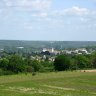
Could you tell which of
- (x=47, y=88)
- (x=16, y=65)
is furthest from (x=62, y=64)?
(x=47, y=88)

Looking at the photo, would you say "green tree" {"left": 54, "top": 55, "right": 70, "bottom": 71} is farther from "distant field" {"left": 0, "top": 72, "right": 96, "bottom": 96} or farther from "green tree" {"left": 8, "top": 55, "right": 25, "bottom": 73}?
"distant field" {"left": 0, "top": 72, "right": 96, "bottom": 96}

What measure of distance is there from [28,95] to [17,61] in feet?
238

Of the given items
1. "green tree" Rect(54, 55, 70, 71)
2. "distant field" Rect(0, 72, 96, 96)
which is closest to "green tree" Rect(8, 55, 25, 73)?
"green tree" Rect(54, 55, 70, 71)

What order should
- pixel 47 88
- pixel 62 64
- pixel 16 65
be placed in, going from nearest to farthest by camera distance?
pixel 47 88 < pixel 16 65 < pixel 62 64

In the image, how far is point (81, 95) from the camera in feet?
123

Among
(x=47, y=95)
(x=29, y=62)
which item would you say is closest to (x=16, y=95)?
(x=47, y=95)

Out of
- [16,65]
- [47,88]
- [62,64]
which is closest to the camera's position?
[47,88]

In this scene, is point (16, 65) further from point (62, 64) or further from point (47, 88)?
point (47, 88)

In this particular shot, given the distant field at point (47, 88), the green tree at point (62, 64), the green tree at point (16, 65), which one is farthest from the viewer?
the green tree at point (62, 64)

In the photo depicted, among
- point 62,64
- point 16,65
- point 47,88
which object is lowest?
point 16,65

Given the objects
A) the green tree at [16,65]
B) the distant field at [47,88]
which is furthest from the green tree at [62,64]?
the distant field at [47,88]

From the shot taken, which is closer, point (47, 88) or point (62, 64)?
point (47, 88)

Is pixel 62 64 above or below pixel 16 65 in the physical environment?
above

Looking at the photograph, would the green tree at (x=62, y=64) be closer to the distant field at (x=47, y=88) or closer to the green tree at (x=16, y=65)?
the green tree at (x=16, y=65)
